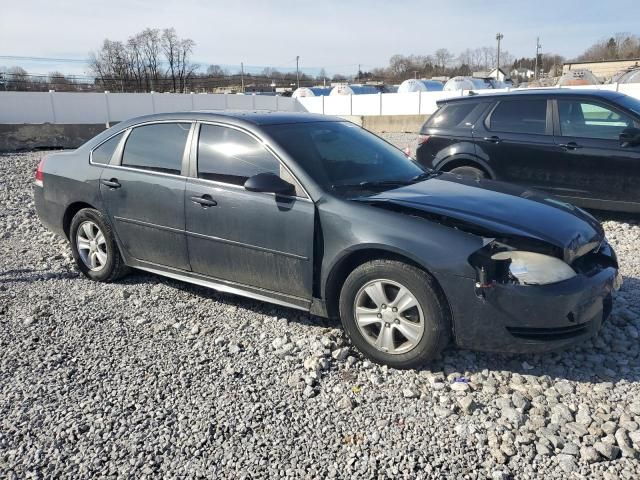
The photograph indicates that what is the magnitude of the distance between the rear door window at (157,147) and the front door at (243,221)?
0.75ft

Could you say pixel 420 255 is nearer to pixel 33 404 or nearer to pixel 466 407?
pixel 466 407

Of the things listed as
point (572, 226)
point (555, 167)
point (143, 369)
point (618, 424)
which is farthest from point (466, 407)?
point (555, 167)

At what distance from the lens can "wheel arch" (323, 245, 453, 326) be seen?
3.24m

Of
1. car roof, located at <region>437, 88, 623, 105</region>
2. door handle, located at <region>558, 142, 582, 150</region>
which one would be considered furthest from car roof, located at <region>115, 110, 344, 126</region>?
car roof, located at <region>437, 88, 623, 105</region>

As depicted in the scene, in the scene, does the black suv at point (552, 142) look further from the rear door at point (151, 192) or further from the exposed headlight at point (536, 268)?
the rear door at point (151, 192)

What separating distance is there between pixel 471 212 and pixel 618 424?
144 centimetres

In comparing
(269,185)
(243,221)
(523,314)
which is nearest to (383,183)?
(269,185)

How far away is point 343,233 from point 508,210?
1.12 metres

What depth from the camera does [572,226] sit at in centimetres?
356

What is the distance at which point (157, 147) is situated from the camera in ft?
15.1

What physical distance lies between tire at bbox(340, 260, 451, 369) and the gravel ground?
0.13m

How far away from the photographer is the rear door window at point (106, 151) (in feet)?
16.1

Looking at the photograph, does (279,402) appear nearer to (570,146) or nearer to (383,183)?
Result: (383,183)

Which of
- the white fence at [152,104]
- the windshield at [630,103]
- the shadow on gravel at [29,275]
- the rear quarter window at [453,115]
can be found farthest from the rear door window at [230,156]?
the white fence at [152,104]
